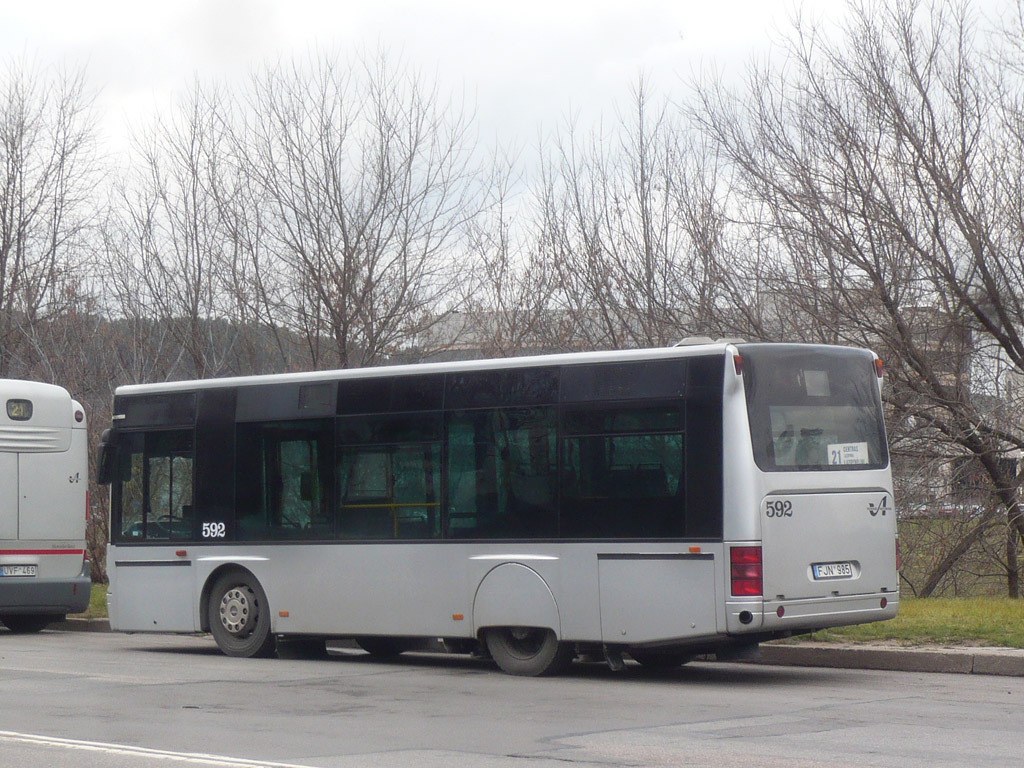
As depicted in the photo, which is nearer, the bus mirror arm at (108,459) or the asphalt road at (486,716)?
the asphalt road at (486,716)

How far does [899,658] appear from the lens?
40.7 feet

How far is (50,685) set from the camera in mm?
11539

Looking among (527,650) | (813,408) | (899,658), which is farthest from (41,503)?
(899,658)

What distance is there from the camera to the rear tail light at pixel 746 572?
1099 cm

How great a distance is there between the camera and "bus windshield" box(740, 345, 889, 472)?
1137 centimetres

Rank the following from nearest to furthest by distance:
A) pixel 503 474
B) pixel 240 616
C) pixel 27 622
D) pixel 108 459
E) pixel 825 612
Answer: pixel 825 612
pixel 503 474
pixel 240 616
pixel 108 459
pixel 27 622

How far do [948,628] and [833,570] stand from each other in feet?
7.13

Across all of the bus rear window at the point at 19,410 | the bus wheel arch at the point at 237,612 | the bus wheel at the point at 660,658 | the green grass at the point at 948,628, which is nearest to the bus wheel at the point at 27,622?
the bus rear window at the point at 19,410

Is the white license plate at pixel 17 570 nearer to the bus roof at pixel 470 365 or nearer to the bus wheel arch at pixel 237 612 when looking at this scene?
the bus roof at pixel 470 365

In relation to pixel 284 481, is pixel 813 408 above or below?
above

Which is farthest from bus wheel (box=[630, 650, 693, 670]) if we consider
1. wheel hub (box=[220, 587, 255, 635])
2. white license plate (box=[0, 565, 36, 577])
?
white license plate (box=[0, 565, 36, 577])

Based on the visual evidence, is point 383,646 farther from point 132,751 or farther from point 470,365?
point 132,751

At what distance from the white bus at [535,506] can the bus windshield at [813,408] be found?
2 cm

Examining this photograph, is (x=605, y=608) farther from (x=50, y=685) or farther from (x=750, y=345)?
(x=50, y=685)
